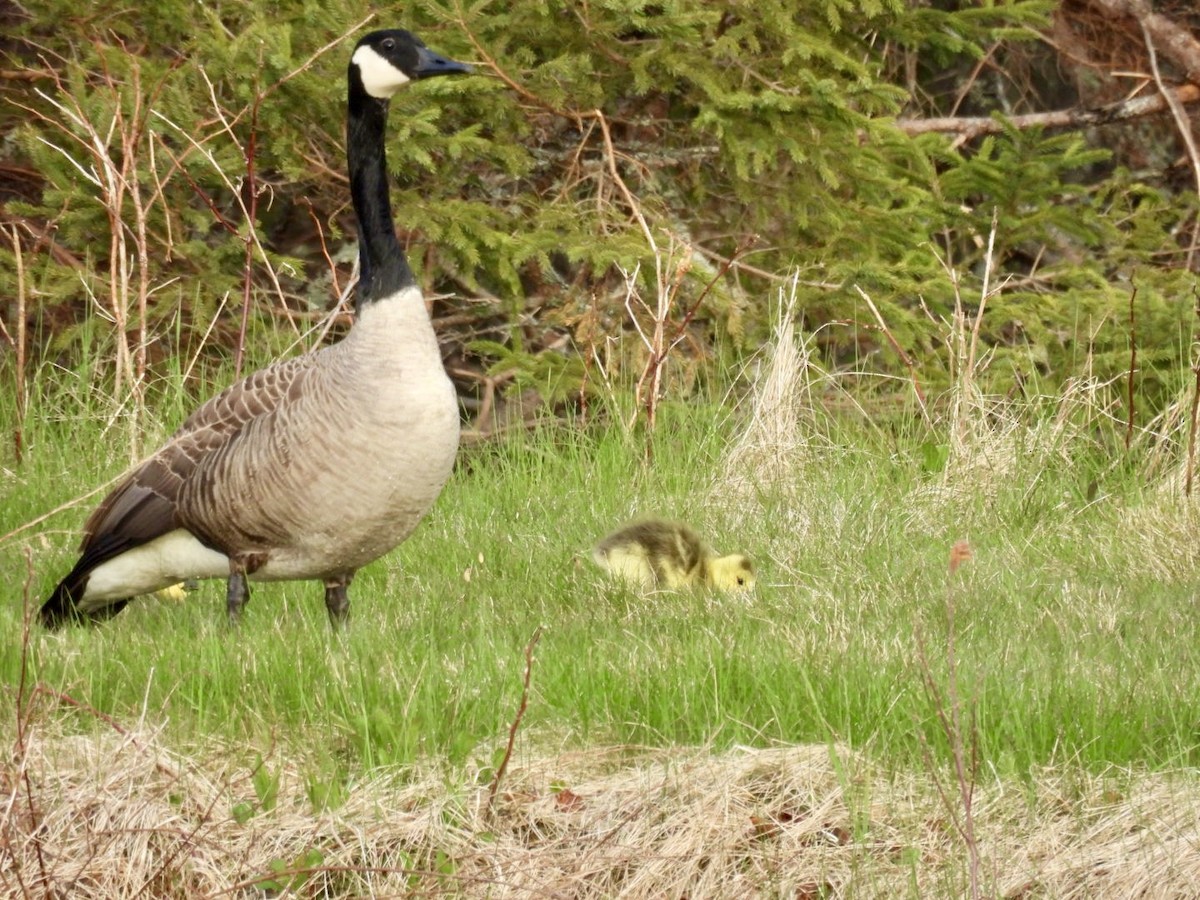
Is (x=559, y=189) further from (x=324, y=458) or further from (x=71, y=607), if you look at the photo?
(x=324, y=458)

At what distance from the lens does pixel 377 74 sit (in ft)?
19.2

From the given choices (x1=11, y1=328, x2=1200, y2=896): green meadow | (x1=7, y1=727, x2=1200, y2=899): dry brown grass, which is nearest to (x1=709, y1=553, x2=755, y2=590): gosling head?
(x1=11, y1=328, x2=1200, y2=896): green meadow

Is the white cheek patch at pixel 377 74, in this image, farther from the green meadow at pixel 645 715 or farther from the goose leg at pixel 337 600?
the green meadow at pixel 645 715

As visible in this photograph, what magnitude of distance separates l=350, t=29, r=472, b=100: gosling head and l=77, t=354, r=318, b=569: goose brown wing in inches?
39.3

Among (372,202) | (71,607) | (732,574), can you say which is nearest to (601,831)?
(732,574)

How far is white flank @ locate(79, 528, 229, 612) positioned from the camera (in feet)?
18.9

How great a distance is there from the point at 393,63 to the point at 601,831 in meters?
2.93

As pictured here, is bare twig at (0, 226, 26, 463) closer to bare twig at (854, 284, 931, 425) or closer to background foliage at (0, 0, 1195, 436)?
background foliage at (0, 0, 1195, 436)

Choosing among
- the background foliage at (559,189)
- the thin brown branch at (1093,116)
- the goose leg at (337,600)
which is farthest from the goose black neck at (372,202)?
the thin brown branch at (1093,116)

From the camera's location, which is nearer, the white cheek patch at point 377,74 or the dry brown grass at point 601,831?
the dry brown grass at point 601,831

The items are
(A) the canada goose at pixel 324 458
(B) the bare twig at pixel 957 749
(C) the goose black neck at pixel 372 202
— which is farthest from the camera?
(C) the goose black neck at pixel 372 202

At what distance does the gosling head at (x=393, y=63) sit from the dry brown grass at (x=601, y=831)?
2.56 m

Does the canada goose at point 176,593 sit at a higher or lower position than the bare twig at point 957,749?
lower

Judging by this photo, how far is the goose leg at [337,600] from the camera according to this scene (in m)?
5.79
